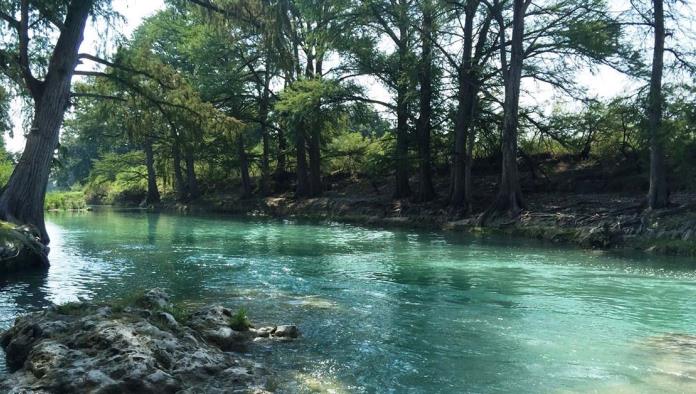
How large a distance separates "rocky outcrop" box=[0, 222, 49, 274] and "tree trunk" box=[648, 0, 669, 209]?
17.9 meters

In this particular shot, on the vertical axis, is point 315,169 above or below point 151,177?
above

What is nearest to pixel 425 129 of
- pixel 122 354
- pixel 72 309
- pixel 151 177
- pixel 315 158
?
pixel 315 158

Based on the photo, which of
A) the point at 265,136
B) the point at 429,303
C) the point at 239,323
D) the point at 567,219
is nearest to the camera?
the point at 239,323

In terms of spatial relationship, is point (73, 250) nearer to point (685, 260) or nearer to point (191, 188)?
point (685, 260)

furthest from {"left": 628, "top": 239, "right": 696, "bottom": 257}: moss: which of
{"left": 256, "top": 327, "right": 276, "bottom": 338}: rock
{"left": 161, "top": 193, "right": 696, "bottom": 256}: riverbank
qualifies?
{"left": 256, "top": 327, "right": 276, "bottom": 338}: rock

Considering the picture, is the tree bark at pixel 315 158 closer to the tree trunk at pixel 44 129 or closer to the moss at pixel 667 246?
the tree trunk at pixel 44 129

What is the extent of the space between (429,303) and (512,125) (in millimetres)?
15467

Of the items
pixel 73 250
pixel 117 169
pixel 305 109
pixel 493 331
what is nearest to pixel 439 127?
pixel 305 109

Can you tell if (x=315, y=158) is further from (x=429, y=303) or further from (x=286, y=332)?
(x=286, y=332)

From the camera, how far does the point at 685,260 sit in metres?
14.9

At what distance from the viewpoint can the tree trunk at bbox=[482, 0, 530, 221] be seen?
22406mm

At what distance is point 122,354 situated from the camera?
5113 mm

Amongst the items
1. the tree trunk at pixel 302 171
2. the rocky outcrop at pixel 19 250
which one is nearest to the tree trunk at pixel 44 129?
the rocky outcrop at pixel 19 250

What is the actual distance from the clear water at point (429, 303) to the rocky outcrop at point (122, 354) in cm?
56
